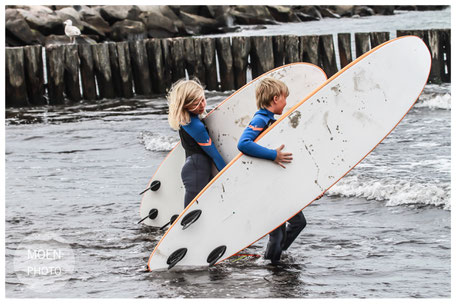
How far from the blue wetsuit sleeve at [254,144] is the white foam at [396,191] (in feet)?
7.62

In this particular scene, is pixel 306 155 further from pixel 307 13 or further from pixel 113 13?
pixel 307 13

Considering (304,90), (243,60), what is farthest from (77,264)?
(243,60)

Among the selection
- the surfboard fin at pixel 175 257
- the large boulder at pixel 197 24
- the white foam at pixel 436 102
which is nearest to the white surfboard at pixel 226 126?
the surfboard fin at pixel 175 257

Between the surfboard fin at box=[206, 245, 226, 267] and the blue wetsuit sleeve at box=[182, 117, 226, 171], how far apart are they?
22.7 inches

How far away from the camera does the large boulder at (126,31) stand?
101 ft

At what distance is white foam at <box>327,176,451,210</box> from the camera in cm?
686

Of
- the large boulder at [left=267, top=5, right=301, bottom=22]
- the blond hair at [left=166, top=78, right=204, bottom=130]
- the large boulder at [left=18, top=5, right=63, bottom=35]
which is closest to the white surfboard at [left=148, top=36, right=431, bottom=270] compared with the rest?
the blond hair at [left=166, top=78, right=204, bottom=130]

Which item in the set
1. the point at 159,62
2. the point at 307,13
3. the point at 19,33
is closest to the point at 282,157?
the point at 159,62

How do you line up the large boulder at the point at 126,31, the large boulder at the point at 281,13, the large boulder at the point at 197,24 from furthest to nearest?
the large boulder at the point at 281,13
the large boulder at the point at 197,24
the large boulder at the point at 126,31

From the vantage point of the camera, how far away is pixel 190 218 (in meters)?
5.14

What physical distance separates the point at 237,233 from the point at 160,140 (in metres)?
5.63

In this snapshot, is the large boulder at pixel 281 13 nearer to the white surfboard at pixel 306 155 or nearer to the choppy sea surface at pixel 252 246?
the choppy sea surface at pixel 252 246

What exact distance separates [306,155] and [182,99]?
0.94 m

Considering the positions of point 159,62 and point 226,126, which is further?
point 159,62
